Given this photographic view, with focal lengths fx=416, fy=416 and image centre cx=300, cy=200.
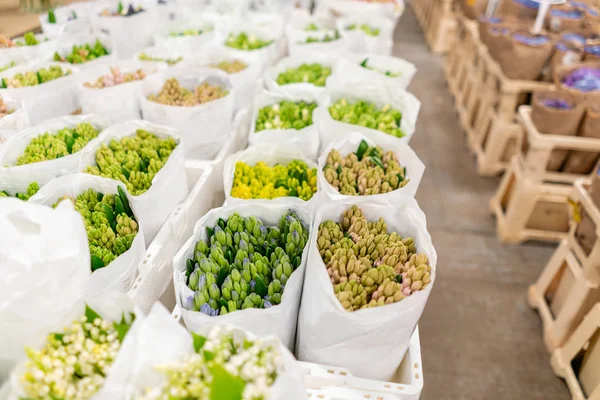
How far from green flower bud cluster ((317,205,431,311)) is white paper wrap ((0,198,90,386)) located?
0.59 m

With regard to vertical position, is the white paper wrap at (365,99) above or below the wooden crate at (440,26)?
above

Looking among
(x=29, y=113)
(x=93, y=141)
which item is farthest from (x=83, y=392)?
(x=29, y=113)

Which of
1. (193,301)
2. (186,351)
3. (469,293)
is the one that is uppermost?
(186,351)

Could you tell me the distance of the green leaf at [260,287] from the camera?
1037mm

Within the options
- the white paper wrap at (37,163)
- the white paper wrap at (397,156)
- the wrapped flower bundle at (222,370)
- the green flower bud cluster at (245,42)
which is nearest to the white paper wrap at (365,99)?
the white paper wrap at (397,156)

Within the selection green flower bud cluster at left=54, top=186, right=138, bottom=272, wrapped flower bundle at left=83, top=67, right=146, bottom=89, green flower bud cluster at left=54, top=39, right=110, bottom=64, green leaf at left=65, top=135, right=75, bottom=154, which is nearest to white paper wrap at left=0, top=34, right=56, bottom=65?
green flower bud cluster at left=54, top=39, right=110, bottom=64

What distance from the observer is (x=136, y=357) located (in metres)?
0.74

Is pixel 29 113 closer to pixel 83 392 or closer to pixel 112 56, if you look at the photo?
pixel 112 56

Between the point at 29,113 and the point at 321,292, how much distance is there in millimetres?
1554

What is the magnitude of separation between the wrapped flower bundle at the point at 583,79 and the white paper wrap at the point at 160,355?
231cm

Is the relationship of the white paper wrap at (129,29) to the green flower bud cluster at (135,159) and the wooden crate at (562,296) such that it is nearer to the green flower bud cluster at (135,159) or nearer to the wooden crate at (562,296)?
the green flower bud cluster at (135,159)

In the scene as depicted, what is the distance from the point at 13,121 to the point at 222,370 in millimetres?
1488

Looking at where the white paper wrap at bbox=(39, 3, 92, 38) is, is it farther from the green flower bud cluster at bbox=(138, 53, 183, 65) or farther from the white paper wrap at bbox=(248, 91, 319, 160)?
the white paper wrap at bbox=(248, 91, 319, 160)

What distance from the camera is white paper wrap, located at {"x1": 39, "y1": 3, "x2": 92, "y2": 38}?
8.39 feet
